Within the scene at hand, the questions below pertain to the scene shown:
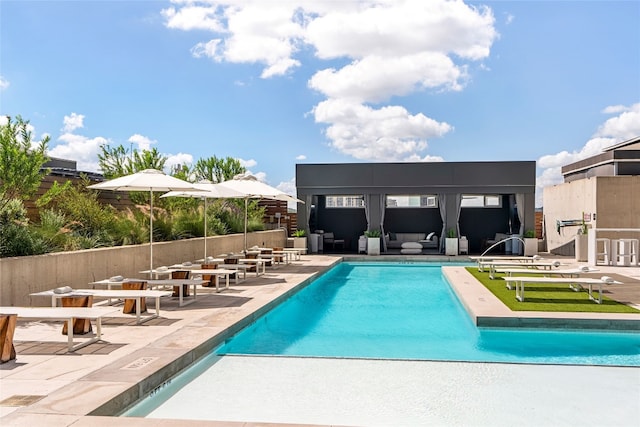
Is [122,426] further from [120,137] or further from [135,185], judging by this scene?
[120,137]

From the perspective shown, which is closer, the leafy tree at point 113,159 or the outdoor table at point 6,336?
the outdoor table at point 6,336

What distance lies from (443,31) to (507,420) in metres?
10.2

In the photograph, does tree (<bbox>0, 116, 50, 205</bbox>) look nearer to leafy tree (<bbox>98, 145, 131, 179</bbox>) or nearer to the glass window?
leafy tree (<bbox>98, 145, 131, 179</bbox>)

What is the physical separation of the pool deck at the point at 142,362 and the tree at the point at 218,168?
1506 cm

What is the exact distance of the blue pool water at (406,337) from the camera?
21.7 feet

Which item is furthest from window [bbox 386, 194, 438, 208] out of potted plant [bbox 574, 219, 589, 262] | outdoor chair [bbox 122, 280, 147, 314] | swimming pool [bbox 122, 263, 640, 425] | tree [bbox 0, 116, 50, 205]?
tree [bbox 0, 116, 50, 205]

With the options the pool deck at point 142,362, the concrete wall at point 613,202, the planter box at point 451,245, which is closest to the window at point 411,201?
the planter box at point 451,245

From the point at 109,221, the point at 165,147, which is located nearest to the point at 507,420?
the point at 109,221

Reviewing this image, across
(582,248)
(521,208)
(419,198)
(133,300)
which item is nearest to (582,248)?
(582,248)

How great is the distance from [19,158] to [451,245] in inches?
588

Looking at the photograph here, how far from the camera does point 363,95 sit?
20.8 metres

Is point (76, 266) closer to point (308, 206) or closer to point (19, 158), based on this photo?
point (19, 158)

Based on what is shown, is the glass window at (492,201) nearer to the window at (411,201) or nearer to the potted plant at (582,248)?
the window at (411,201)

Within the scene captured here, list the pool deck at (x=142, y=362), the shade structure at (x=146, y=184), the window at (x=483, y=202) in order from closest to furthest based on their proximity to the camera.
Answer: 1. the pool deck at (x=142, y=362)
2. the shade structure at (x=146, y=184)
3. the window at (x=483, y=202)
